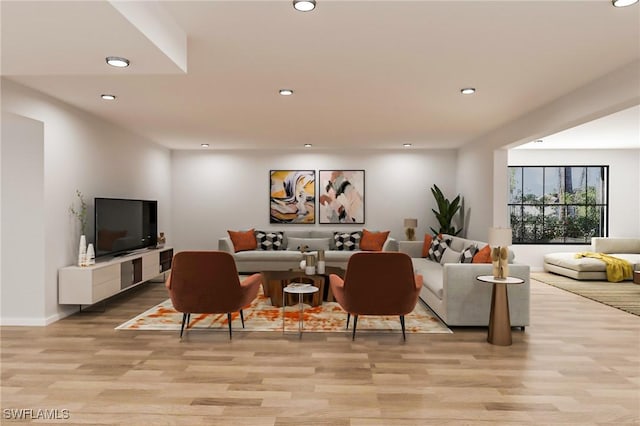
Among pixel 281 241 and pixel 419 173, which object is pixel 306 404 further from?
pixel 419 173

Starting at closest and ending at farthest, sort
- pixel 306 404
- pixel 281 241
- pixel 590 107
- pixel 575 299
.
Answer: pixel 306 404
pixel 590 107
pixel 575 299
pixel 281 241

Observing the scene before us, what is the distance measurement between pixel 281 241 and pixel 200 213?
178 centimetres

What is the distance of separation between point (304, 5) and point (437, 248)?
16.0 ft

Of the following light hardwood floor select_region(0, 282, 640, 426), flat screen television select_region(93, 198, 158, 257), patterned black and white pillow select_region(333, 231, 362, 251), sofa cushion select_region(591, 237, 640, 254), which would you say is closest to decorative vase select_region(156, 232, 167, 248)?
flat screen television select_region(93, 198, 158, 257)

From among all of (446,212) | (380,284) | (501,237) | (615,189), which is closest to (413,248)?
(446,212)

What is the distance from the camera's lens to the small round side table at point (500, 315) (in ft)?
12.8

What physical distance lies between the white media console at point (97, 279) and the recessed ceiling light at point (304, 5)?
366 centimetres

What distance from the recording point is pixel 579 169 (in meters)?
8.91

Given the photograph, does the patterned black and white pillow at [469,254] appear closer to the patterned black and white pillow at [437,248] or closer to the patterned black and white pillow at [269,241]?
the patterned black and white pillow at [437,248]

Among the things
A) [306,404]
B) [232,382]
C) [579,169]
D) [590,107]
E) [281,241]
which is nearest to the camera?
[306,404]

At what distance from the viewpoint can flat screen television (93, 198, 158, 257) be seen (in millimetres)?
5398

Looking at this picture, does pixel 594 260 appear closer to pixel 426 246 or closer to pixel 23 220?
pixel 426 246

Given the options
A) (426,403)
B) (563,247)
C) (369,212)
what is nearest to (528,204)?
(563,247)

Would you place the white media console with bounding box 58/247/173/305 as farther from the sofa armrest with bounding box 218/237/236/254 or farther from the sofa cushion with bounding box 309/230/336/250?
the sofa cushion with bounding box 309/230/336/250
